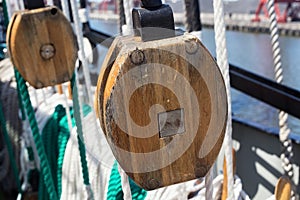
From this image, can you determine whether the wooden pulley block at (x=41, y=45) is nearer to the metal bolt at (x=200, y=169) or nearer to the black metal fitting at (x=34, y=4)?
the black metal fitting at (x=34, y=4)

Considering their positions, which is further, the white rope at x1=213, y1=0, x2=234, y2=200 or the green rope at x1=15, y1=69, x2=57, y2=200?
the green rope at x1=15, y1=69, x2=57, y2=200

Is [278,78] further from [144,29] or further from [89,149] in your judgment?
[144,29]

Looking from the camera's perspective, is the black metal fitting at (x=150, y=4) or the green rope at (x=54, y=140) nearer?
the black metal fitting at (x=150, y=4)

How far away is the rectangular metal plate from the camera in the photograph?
12.9 inches

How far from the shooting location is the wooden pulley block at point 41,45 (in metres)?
0.60

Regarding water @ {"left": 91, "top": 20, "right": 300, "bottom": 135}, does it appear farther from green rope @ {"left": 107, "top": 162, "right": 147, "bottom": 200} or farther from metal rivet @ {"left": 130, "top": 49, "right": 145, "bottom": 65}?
metal rivet @ {"left": 130, "top": 49, "right": 145, "bottom": 65}

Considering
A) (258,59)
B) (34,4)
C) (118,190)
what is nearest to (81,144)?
(118,190)

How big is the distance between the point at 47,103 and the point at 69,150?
10.6 inches

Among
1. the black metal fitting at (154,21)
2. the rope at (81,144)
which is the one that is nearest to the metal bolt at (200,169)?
the black metal fitting at (154,21)

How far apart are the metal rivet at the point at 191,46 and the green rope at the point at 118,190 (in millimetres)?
298

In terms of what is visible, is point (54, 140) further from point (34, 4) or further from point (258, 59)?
point (258, 59)

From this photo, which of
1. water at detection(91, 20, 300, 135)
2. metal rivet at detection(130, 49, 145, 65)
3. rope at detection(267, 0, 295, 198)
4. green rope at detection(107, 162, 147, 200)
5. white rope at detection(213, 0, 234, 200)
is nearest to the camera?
metal rivet at detection(130, 49, 145, 65)

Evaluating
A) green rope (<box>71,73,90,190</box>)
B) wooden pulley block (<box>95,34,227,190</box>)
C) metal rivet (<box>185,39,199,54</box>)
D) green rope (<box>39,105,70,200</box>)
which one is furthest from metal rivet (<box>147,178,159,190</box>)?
green rope (<box>39,105,70,200</box>)

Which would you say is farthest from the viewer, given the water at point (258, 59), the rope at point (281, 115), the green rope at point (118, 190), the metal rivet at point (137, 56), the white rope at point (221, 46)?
the water at point (258, 59)
